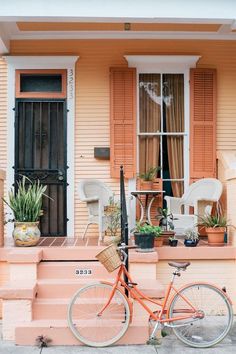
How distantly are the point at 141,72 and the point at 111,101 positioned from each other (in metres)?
0.66

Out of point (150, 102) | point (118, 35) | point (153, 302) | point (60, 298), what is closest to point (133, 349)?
point (153, 302)

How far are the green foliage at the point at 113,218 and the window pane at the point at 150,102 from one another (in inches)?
57.6

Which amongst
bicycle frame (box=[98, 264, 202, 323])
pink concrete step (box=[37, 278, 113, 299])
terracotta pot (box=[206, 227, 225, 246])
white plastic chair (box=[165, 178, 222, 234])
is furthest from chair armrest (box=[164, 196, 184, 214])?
bicycle frame (box=[98, 264, 202, 323])

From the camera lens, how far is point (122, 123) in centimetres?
716

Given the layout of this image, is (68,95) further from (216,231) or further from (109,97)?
(216,231)

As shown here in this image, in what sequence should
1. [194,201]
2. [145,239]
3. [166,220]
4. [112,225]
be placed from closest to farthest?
[145,239], [112,225], [166,220], [194,201]

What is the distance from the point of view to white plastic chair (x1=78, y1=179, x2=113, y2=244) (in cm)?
643

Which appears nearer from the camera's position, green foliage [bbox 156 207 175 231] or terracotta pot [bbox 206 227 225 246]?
terracotta pot [bbox 206 227 225 246]

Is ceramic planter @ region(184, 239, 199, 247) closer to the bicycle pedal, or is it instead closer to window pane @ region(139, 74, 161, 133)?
the bicycle pedal

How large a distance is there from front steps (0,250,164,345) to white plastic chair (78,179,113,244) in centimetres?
100

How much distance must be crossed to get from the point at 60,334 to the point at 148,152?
11.4ft

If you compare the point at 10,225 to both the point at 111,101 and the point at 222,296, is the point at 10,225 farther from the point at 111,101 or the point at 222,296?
the point at 222,296

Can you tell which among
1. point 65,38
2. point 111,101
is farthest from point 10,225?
point 65,38

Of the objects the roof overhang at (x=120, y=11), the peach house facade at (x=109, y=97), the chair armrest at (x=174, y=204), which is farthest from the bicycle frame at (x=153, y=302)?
the roof overhang at (x=120, y=11)
